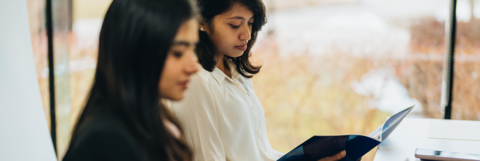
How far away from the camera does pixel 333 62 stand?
314cm

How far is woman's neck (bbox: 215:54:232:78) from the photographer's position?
4.68ft

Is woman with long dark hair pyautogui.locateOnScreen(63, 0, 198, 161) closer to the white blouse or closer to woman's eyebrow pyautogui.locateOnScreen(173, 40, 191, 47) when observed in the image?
woman's eyebrow pyautogui.locateOnScreen(173, 40, 191, 47)

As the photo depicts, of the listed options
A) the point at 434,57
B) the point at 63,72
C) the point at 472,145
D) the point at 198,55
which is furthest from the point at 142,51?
the point at 434,57

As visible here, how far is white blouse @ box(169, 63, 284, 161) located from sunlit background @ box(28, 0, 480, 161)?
1810mm

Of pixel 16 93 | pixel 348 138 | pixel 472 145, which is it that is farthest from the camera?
pixel 16 93

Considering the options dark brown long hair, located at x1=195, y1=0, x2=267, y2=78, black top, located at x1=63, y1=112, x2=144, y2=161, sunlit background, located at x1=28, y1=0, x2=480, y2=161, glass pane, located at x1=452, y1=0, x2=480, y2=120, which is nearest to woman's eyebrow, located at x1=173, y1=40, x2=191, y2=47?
black top, located at x1=63, y1=112, x2=144, y2=161

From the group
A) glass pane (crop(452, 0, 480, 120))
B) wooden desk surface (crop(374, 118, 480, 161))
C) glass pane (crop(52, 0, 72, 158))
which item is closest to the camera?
wooden desk surface (crop(374, 118, 480, 161))

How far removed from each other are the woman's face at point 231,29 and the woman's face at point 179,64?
628mm

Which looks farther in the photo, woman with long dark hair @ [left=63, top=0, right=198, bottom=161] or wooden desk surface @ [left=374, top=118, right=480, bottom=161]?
wooden desk surface @ [left=374, top=118, right=480, bottom=161]

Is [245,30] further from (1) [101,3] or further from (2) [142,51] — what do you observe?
(1) [101,3]

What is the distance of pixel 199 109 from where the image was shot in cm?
120

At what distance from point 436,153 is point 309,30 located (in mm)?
2261

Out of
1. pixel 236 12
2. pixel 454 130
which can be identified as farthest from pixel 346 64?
pixel 236 12

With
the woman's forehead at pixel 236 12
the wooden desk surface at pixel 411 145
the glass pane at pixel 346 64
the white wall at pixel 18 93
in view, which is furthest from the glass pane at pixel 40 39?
the wooden desk surface at pixel 411 145
